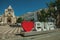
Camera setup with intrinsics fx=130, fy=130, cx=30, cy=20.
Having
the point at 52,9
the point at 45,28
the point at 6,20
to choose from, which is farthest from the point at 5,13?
the point at 45,28

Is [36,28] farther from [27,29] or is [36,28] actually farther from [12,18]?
[12,18]

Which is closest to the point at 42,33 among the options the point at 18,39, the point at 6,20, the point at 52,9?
the point at 18,39

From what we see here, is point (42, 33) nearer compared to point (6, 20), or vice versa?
point (42, 33)

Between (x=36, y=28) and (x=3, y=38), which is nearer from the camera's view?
(x=3, y=38)

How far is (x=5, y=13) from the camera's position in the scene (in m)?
55.9

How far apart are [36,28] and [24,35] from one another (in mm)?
1967

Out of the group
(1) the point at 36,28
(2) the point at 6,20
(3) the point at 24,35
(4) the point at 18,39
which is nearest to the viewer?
(4) the point at 18,39

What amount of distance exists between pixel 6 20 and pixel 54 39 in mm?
49212

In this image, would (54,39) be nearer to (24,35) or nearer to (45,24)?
(24,35)

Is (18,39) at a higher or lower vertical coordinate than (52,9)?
lower

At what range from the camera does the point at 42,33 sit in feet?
28.5

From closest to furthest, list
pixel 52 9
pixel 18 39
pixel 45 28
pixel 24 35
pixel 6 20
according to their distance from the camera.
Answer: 1. pixel 18 39
2. pixel 24 35
3. pixel 45 28
4. pixel 52 9
5. pixel 6 20

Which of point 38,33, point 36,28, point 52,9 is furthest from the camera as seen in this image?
point 52,9

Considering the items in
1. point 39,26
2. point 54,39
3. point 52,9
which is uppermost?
point 52,9
